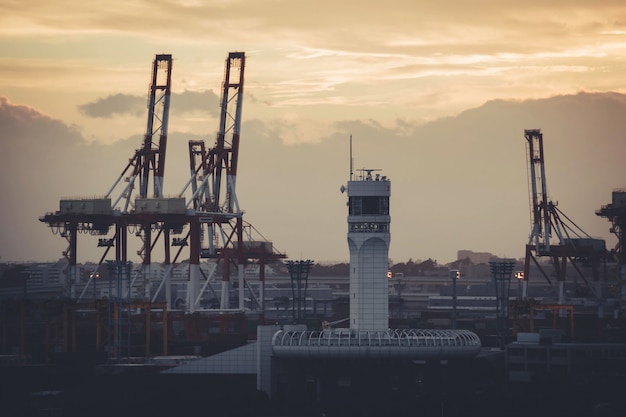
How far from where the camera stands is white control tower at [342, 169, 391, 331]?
156m

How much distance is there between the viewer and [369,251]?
156 metres

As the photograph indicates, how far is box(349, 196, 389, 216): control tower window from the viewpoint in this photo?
158 meters

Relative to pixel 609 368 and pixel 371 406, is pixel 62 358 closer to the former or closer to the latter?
pixel 371 406

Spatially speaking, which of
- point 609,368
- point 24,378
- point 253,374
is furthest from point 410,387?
point 24,378

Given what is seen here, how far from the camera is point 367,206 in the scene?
158 meters

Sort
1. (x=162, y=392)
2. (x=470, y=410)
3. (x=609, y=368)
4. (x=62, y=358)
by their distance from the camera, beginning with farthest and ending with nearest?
(x=62, y=358)
(x=609, y=368)
(x=162, y=392)
(x=470, y=410)

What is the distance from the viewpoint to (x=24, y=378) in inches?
6732

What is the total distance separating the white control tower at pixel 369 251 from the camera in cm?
15550

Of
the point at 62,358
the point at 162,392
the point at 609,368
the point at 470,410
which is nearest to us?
the point at 470,410

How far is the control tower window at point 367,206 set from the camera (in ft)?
519

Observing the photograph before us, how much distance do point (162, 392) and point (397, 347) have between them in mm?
20784

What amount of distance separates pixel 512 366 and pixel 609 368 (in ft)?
31.5

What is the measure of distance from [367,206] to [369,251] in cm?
432

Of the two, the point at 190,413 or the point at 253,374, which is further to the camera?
the point at 253,374
